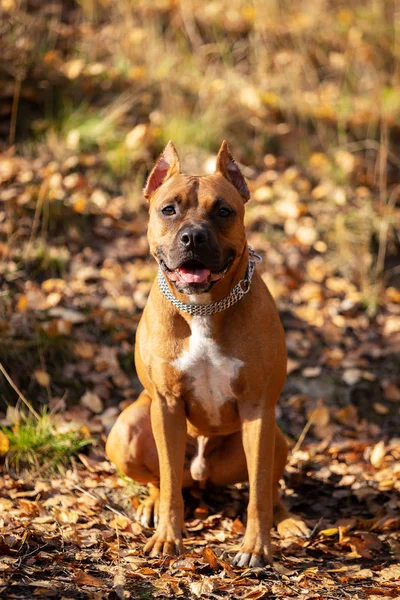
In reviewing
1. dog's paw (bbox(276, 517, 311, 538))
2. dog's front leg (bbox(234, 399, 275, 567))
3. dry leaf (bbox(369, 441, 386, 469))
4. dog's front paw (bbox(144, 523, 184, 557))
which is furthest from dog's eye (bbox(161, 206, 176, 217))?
dry leaf (bbox(369, 441, 386, 469))

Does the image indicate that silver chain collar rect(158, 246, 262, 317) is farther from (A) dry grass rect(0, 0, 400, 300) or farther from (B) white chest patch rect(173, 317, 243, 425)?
(A) dry grass rect(0, 0, 400, 300)

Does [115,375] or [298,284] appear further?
[298,284]

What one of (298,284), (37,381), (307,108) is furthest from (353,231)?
(37,381)

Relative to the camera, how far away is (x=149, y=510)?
14.3 ft

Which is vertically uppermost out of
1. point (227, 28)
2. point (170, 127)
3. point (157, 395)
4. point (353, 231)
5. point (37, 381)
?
point (227, 28)

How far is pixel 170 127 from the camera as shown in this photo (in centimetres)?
813

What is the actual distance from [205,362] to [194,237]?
0.62 m

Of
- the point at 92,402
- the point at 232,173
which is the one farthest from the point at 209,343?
the point at 92,402

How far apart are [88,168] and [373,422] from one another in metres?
3.58

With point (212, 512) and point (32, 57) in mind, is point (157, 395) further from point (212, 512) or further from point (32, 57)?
point (32, 57)

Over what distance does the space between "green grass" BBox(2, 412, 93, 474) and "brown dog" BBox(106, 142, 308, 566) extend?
1057 millimetres

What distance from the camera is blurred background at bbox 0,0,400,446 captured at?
238 inches

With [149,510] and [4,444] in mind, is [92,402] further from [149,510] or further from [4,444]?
[149,510]

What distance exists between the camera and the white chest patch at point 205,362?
147 inches
